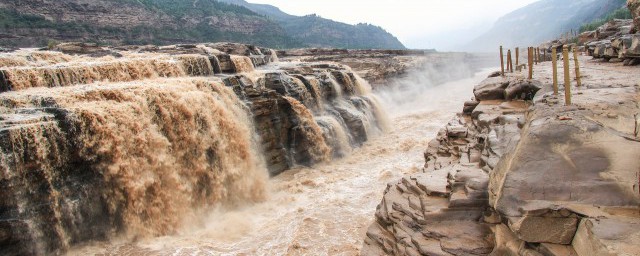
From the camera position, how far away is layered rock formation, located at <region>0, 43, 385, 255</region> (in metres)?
7.32

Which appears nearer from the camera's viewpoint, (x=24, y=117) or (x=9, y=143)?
(x=9, y=143)

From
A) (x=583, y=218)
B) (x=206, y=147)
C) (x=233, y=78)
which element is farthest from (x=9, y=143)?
(x=583, y=218)

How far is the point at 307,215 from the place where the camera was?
9.38m

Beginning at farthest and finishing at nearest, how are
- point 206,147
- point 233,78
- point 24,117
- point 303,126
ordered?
point 303,126 → point 233,78 → point 206,147 → point 24,117

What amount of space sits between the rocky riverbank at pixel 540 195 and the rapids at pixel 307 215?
1.94m

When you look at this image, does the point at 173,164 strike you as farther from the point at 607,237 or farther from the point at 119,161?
the point at 607,237

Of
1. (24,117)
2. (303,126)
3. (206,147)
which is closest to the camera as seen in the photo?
(24,117)

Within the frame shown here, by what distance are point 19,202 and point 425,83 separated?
1334 inches

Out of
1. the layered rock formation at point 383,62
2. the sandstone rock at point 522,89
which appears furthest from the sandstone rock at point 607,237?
the layered rock formation at point 383,62

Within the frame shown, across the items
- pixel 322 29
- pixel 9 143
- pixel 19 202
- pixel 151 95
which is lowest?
pixel 19 202

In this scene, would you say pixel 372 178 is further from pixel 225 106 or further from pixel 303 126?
pixel 225 106

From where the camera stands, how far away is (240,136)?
11523mm

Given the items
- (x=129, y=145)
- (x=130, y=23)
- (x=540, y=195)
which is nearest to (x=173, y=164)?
(x=129, y=145)

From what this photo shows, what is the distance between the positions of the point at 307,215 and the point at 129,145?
427cm
